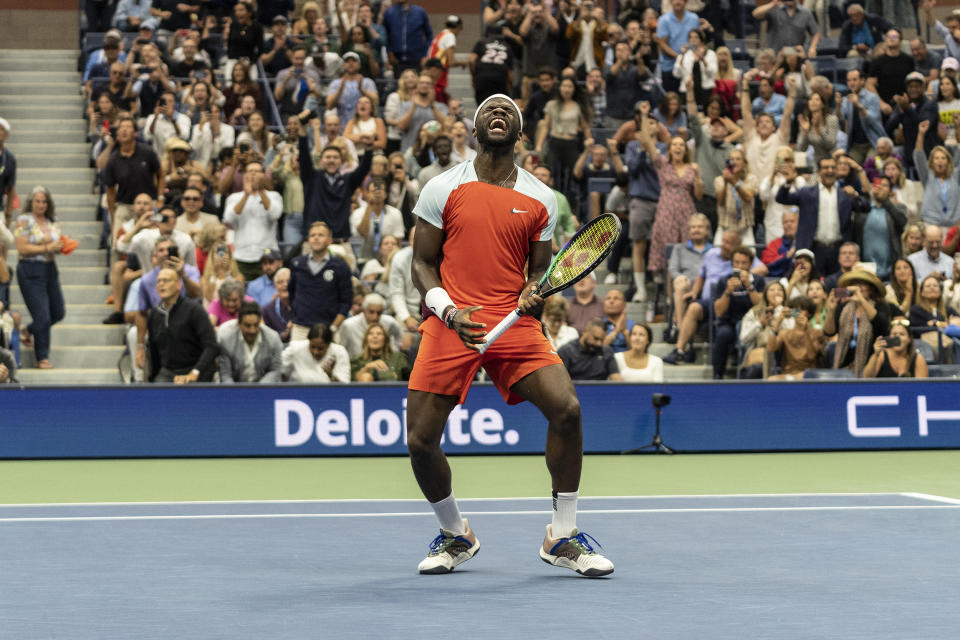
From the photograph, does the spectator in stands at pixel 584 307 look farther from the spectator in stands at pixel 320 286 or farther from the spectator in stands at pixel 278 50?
the spectator in stands at pixel 278 50

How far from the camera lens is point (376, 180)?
15523 millimetres

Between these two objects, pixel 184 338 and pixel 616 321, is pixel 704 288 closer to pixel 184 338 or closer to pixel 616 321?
pixel 616 321

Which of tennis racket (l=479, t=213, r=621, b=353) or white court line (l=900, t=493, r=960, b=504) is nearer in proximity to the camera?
tennis racket (l=479, t=213, r=621, b=353)

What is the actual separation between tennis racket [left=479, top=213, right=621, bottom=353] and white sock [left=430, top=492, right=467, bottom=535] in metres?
0.77

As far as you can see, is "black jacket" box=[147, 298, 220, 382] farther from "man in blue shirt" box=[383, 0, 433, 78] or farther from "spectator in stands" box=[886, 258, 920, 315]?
"man in blue shirt" box=[383, 0, 433, 78]

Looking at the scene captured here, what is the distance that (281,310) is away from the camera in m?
14.6

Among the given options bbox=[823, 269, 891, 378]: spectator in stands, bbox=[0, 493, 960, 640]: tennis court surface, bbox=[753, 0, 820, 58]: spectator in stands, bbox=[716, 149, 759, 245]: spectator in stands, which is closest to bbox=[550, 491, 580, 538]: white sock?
bbox=[0, 493, 960, 640]: tennis court surface

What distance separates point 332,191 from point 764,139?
203 inches

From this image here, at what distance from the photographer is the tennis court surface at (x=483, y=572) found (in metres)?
5.35

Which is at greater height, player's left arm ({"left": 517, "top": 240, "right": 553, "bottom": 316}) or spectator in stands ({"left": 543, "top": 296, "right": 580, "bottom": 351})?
player's left arm ({"left": 517, "top": 240, "right": 553, "bottom": 316})

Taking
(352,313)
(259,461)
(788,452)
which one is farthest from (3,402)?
(788,452)

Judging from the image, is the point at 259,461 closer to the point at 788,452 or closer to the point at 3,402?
the point at 3,402

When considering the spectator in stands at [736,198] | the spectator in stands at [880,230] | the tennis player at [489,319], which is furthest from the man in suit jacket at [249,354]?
the tennis player at [489,319]

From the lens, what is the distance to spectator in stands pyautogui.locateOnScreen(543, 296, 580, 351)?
13609 mm
